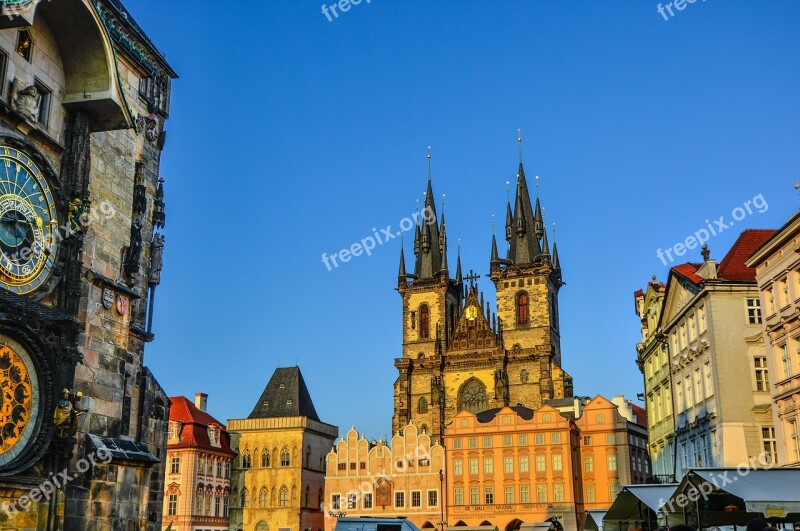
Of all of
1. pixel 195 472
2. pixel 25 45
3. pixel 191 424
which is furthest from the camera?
pixel 191 424

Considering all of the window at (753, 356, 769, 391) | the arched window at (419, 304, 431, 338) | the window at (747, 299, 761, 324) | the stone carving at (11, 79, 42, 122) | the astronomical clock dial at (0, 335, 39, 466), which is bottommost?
the astronomical clock dial at (0, 335, 39, 466)

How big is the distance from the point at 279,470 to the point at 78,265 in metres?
63.2

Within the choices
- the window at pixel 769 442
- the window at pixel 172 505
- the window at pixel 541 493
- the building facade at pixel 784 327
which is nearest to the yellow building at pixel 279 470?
the window at pixel 172 505

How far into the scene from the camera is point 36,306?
13.9 metres

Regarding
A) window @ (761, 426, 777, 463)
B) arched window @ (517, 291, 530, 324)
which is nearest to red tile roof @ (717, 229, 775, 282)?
window @ (761, 426, 777, 463)

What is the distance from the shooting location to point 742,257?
117 ft

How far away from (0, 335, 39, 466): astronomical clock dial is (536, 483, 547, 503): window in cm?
5756

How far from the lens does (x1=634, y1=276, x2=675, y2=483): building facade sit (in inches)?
1629

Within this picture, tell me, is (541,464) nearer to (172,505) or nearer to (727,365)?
(172,505)

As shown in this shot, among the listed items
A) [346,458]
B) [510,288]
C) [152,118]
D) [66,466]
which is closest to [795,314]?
[152,118]

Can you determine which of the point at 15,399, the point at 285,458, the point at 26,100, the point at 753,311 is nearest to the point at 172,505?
the point at 285,458

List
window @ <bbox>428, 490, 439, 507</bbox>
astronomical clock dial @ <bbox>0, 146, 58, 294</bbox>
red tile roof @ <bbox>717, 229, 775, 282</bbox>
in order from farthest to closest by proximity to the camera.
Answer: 1. window @ <bbox>428, 490, 439, 507</bbox>
2. red tile roof @ <bbox>717, 229, 775, 282</bbox>
3. astronomical clock dial @ <bbox>0, 146, 58, 294</bbox>

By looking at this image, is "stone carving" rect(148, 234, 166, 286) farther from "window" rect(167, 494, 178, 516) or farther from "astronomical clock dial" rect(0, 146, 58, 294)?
"window" rect(167, 494, 178, 516)

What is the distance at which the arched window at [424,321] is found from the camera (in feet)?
297
